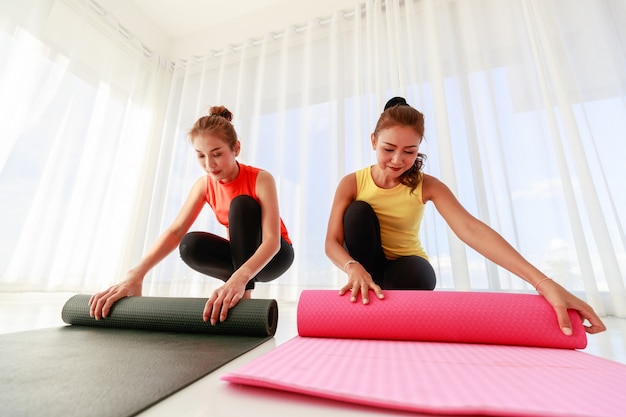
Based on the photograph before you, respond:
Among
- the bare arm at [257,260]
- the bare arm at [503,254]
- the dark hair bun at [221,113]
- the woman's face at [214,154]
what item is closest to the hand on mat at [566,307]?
the bare arm at [503,254]

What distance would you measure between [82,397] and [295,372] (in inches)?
12.8

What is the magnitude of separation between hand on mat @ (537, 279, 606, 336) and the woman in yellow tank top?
183mm

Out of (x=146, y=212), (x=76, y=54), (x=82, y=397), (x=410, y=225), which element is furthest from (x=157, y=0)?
(x=82, y=397)

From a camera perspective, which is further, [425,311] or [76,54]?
[76,54]

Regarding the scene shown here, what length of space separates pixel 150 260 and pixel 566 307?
1.39 metres

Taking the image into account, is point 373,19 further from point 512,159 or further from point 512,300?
point 512,300

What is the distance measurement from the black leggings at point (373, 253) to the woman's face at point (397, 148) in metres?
0.19

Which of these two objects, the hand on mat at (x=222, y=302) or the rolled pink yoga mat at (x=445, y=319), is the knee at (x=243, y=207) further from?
the rolled pink yoga mat at (x=445, y=319)

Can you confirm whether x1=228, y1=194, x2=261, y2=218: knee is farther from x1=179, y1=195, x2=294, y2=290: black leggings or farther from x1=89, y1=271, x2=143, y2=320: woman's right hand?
x1=89, y1=271, x2=143, y2=320: woman's right hand

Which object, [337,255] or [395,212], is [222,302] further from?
[395,212]

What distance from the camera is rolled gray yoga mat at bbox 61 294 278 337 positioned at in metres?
0.90

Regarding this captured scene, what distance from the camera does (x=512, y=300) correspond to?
0.79 metres

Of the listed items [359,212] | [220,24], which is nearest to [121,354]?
[359,212]

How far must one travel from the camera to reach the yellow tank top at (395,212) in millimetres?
1284
